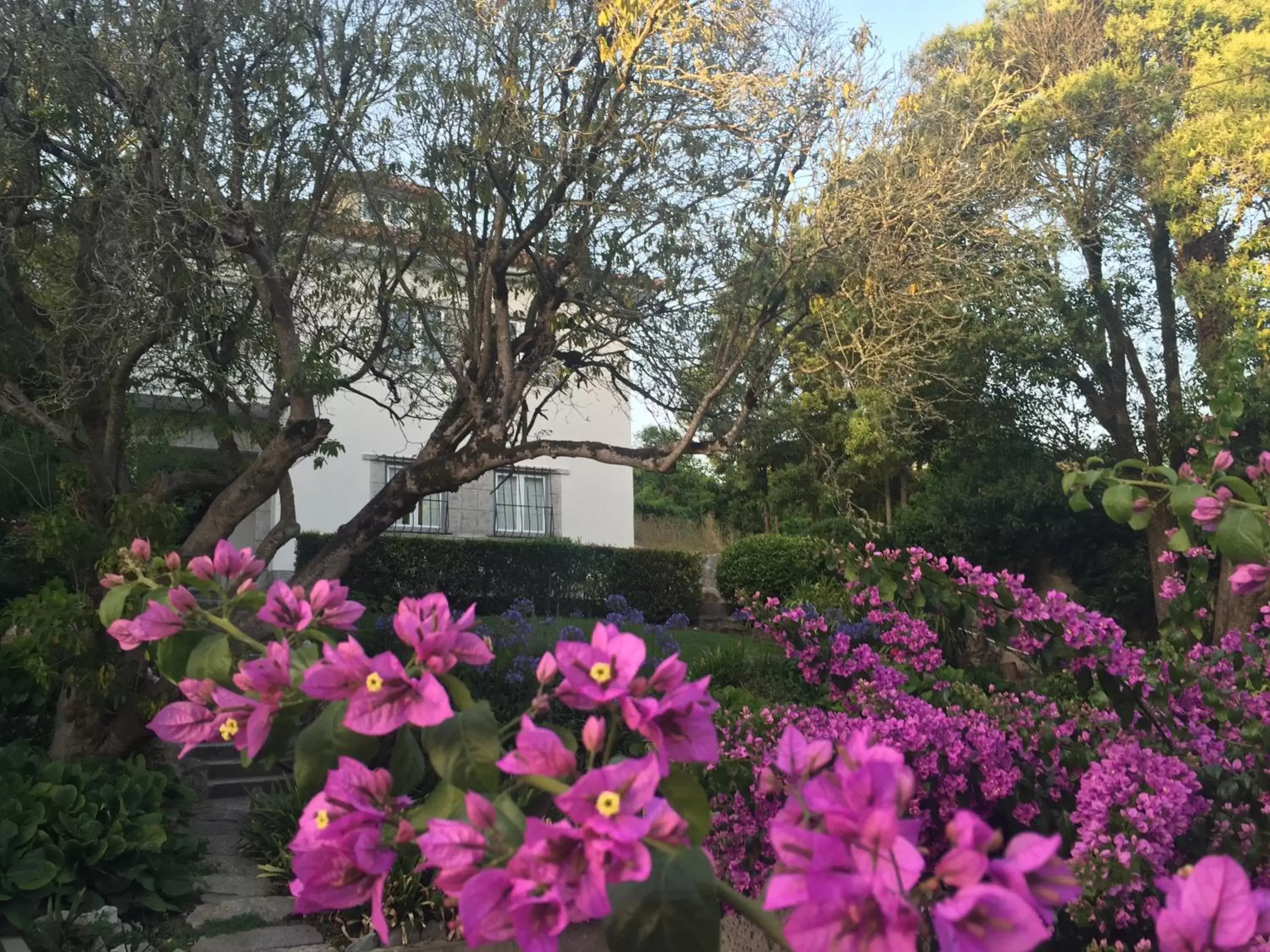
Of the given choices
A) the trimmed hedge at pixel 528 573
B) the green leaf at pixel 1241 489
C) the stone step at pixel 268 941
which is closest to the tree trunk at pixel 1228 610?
the trimmed hedge at pixel 528 573

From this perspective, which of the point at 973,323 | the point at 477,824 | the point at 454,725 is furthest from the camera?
the point at 973,323

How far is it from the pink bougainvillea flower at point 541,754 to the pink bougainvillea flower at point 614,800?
62 mm

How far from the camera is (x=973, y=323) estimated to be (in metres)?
11.6

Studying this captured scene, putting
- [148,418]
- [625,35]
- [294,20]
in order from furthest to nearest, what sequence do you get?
[148,418] → [294,20] → [625,35]

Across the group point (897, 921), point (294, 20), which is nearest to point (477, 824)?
point (897, 921)

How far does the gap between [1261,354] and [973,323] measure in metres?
3.03

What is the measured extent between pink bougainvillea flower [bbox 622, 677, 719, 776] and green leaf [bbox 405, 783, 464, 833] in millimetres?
160

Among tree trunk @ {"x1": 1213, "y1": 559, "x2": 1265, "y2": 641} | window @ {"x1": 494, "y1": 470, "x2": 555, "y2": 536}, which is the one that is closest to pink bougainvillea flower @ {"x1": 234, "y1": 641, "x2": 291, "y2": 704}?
tree trunk @ {"x1": 1213, "y1": 559, "x2": 1265, "y2": 641}

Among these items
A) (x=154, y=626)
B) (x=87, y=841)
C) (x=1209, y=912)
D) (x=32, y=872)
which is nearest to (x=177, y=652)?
(x=154, y=626)

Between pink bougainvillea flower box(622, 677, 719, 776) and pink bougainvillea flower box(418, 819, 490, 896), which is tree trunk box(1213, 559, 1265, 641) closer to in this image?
pink bougainvillea flower box(622, 677, 719, 776)

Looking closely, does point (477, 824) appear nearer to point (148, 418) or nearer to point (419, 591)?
point (148, 418)

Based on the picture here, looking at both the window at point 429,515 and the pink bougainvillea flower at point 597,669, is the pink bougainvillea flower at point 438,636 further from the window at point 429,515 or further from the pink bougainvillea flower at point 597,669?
the window at point 429,515

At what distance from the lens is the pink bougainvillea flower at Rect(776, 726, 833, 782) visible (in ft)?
2.55

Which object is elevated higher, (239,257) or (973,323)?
(973,323)
